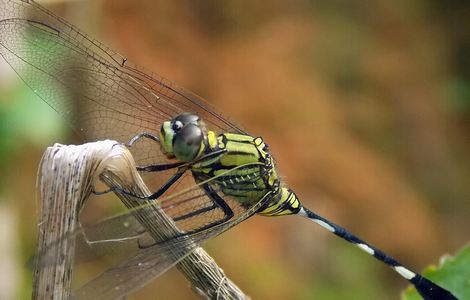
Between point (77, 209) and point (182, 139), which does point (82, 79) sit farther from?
point (77, 209)

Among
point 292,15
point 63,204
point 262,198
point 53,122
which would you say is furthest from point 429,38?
point 63,204

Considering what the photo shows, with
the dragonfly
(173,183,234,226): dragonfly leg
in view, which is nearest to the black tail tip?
the dragonfly

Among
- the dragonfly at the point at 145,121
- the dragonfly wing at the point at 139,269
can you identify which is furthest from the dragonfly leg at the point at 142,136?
the dragonfly wing at the point at 139,269

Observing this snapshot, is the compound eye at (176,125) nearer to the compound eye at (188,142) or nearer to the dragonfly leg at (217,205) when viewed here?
the compound eye at (188,142)

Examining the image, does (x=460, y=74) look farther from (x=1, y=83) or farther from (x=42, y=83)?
(x=42, y=83)

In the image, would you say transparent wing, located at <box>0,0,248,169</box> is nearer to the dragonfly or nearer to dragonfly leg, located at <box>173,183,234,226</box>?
the dragonfly

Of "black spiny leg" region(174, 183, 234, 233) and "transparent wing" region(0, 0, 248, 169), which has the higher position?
"transparent wing" region(0, 0, 248, 169)

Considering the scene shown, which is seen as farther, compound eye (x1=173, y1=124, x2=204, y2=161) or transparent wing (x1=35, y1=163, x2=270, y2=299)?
compound eye (x1=173, y1=124, x2=204, y2=161)

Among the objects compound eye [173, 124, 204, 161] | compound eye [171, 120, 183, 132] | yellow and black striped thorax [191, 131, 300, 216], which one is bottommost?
yellow and black striped thorax [191, 131, 300, 216]

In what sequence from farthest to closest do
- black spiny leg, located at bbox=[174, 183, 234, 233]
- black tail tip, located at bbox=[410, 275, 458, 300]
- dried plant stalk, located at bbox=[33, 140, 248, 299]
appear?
black tail tip, located at bbox=[410, 275, 458, 300]
black spiny leg, located at bbox=[174, 183, 234, 233]
dried plant stalk, located at bbox=[33, 140, 248, 299]
